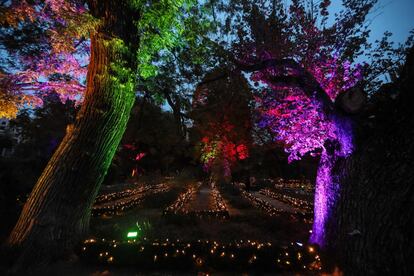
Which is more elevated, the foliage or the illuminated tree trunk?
the foliage

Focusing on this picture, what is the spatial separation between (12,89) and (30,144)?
21201mm

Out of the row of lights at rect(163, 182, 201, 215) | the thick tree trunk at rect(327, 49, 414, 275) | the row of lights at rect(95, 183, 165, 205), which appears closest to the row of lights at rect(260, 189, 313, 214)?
the row of lights at rect(163, 182, 201, 215)

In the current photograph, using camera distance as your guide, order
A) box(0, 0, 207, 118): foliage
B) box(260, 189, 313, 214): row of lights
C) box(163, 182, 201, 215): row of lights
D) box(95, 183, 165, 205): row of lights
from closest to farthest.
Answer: box(0, 0, 207, 118): foliage → box(163, 182, 201, 215): row of lights → box(260, 189, 313, 214): row of lights → box(95, 183, 165, 205): row of lights

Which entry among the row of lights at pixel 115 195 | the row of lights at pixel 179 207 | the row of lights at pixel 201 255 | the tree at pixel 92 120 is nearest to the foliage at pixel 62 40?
the tree at pixel 92 120

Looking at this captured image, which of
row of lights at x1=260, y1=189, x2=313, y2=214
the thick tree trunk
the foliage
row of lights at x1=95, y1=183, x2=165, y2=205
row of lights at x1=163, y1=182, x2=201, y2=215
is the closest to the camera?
the thick tree trunk

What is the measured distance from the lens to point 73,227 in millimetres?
5875

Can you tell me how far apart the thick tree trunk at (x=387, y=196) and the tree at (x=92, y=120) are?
452 cm

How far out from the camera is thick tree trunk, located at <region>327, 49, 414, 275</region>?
3.04m

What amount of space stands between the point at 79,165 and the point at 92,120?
1045 mm

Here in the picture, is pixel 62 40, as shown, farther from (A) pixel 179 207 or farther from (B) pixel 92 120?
(A) pixel 179 207

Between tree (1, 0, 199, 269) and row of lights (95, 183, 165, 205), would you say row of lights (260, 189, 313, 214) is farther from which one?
row of lights (95, 183, 165, 205)

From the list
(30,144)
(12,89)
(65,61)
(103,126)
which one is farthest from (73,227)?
(30,144)

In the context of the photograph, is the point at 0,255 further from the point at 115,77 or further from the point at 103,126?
the point at 115,77

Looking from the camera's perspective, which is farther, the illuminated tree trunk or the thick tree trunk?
the illuminated tree trunk
